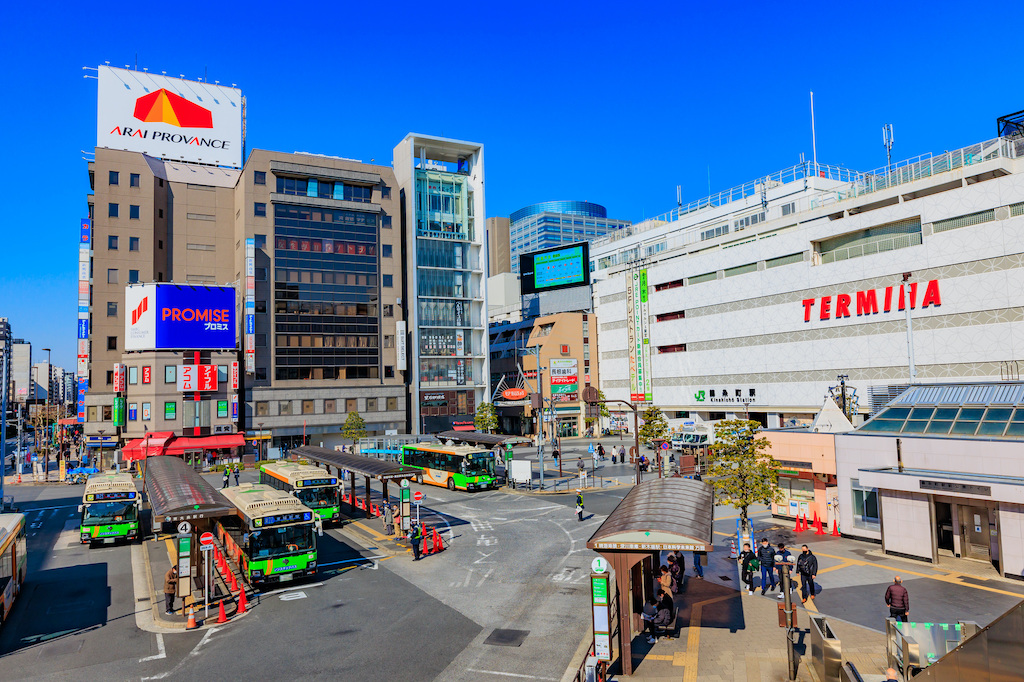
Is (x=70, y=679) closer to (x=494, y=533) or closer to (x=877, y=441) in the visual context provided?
(x=494, y=533)

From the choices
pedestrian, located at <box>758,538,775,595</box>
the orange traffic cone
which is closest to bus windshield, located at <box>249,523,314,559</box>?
the orange traffic cone

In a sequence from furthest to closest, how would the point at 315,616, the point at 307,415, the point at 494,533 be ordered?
the point at 307,415 < the point at 494,533 < the point at 315,616

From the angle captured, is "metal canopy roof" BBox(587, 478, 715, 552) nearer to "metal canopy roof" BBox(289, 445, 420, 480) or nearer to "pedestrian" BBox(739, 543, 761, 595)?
"pedestrian" BBox(739, 543, 761, 595)

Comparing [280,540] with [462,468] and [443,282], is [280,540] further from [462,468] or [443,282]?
[443,282]

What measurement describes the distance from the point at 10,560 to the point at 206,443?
49.3 metres

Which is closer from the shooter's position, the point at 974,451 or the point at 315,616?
the point at 315,616

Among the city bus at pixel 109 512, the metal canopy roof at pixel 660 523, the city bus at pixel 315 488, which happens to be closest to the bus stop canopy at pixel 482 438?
the city bus at pixel 315 488

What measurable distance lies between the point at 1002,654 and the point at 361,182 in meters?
84.9

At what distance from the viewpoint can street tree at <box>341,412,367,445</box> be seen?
7731 cm

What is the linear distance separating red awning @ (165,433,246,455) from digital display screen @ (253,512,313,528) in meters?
47.5

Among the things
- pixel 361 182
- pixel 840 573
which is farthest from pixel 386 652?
pixel 361 182

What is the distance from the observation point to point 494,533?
32062 mm

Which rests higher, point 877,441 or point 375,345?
point 375,345

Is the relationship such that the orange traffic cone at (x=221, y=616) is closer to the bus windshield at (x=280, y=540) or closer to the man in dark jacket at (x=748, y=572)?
the bus windshield at (x=280, y=540)
